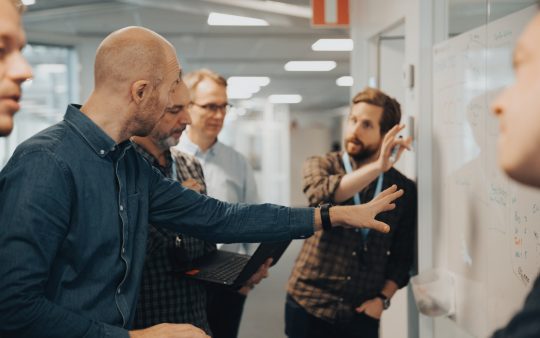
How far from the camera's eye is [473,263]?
1.93 metres

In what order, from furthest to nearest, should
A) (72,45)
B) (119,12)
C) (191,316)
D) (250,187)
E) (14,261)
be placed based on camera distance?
(72,45), (119,12), (250,187), (191,316), (14,261)

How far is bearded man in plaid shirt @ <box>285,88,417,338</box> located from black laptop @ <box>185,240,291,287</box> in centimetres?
36

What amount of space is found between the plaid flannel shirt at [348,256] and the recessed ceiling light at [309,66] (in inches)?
260

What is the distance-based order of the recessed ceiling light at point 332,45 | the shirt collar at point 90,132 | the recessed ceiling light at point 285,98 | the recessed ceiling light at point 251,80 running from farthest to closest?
the recessed ceiling light at point 285,98 → the recessed ceiling light at point 251,80 → the recessed ceiling light at point 332,45 → the shirt collar at point 90,132

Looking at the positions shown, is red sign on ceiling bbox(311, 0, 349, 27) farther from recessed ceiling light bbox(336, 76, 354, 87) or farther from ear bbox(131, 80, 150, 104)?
recessed ceiling light bbox(336, 76, 354, 87)

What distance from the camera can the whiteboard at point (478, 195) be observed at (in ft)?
5.31

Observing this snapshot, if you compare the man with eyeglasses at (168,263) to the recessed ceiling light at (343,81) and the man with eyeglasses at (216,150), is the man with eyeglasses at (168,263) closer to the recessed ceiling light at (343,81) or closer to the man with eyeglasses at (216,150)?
the man with eyeglasses at (216,150)

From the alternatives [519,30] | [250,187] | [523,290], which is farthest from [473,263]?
[250,187]

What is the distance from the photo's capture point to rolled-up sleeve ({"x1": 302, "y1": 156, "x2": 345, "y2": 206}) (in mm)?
2193

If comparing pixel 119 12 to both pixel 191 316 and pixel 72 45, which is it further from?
pixel 191 316

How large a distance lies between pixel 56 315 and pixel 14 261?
0.49 feet

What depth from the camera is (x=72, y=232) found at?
1276 millimetres

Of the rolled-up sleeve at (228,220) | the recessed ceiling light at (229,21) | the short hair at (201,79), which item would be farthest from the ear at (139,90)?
the recessed ceiling light at (229,21)

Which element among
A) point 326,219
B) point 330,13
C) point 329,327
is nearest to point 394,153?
point 326,219
